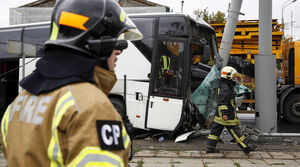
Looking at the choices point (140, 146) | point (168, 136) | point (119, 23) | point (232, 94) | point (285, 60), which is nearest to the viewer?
point (119, 23)

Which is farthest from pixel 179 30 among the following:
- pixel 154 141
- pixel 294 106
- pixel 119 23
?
pixel 119 23

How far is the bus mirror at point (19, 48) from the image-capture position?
18.5ft

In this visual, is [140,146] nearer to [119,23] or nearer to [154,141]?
[154,141]

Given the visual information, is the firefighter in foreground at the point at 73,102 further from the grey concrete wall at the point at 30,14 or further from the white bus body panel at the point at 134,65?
the grey concrete wall at the point at 30,14

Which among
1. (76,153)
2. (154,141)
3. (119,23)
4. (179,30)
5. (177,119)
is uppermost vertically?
(179,30)

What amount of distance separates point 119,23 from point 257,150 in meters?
5.87

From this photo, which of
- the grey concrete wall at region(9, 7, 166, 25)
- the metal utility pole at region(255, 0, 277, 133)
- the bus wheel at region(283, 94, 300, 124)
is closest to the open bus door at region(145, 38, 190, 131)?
the metal utility pole at region(255, 0, 277, 133)

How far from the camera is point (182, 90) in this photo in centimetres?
769

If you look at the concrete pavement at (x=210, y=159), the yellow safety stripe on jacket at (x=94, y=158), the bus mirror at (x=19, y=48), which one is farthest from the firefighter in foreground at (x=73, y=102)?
the bus mirror at (x=19, y=48)

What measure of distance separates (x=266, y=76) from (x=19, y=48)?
5.54 m

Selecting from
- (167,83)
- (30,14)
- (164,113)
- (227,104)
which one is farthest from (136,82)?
(30,14)

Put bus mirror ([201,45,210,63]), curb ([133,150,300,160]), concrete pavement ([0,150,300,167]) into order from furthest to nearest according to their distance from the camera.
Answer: bus mirror ([201,45,210,63]), curb ([133,150,300,160]), concrete pavement ([0,150,300,167])

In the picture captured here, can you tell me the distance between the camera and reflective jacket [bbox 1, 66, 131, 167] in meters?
1.09

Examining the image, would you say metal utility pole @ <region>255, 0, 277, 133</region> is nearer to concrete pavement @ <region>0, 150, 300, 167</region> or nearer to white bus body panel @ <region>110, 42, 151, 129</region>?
concrete pavement @ <region>0, 150, 300, 167</region>
